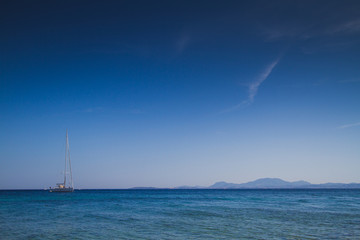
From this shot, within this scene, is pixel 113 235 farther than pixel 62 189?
No

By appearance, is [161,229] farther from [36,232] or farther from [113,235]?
[36,232]

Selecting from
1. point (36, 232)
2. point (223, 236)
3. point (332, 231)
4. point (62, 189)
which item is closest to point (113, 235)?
point (36, 232)

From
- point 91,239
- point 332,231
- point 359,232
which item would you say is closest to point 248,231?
point 332,231

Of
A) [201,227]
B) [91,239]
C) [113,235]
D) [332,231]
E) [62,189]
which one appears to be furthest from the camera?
[62,189]

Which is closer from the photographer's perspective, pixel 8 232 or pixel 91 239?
pixel 91 239

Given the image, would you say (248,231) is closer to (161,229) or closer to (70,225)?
(161,229)

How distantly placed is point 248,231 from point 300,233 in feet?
11.6

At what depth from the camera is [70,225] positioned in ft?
68.6

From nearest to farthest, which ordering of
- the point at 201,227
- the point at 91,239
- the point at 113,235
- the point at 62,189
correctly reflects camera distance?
the point at 91,239
the point at 113,235
the point at 201,227
the point at 62,189

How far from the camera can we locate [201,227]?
20.0m

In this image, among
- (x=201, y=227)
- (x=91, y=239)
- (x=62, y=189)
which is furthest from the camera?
(x=62, y=189)

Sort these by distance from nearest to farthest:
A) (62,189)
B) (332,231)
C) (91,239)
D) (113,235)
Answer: (91,239)
(113,235)
(332,231)
(62,189)

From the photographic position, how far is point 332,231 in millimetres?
18359

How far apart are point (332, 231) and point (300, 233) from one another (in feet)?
9.45
